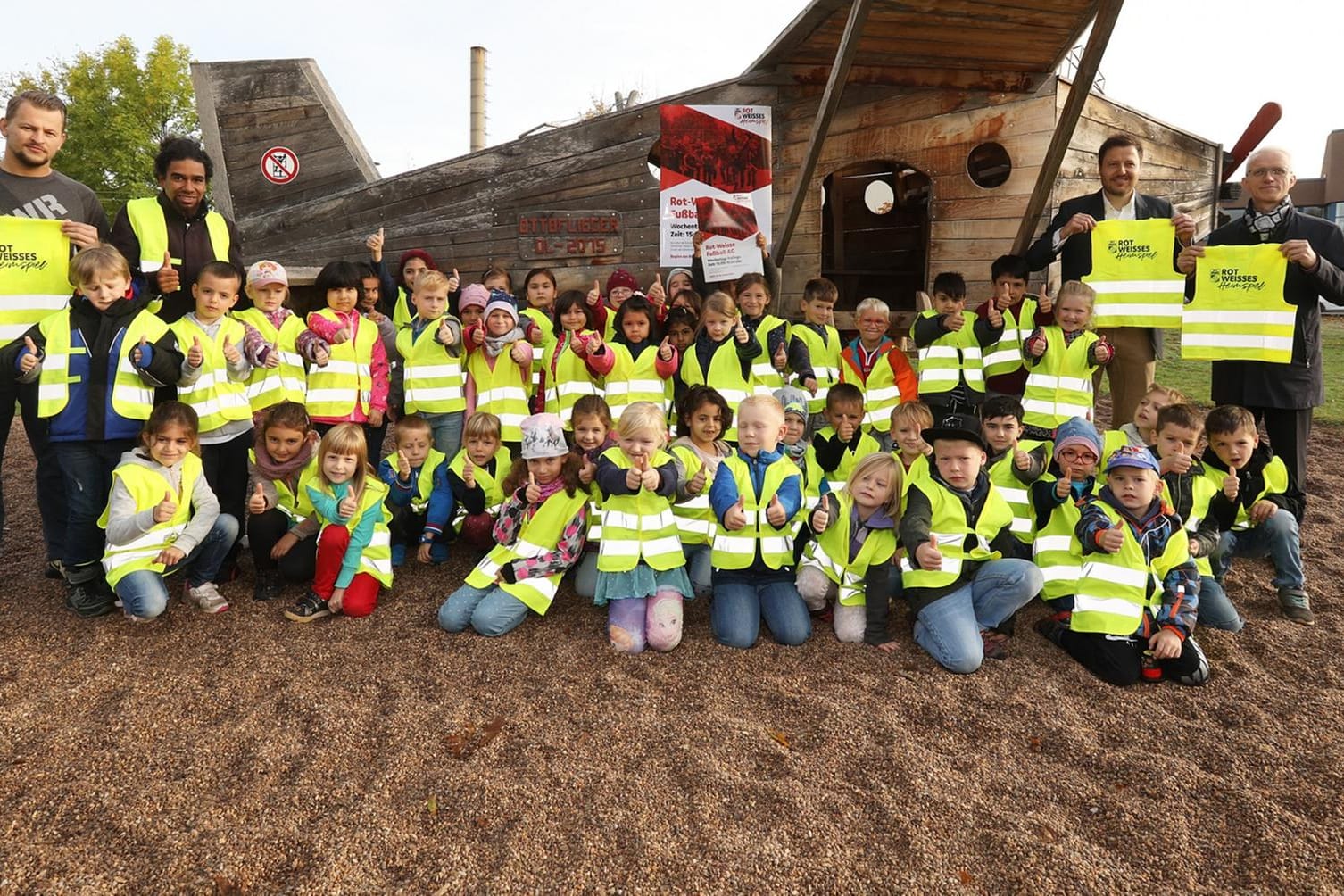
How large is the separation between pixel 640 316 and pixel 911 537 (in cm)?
244

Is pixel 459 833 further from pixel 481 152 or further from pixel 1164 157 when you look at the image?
pixel 1164 157

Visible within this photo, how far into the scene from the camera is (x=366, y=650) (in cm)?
369

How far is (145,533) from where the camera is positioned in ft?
12.7

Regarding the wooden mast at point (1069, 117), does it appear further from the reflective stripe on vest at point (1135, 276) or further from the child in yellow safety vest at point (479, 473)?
the child in yellow safety vest at point (479, 473)

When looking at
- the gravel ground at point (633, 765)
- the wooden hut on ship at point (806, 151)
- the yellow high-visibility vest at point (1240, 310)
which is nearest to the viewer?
the gravel ground at point (633, 765)

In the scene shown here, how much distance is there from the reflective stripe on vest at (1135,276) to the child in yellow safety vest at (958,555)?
2.00 meters

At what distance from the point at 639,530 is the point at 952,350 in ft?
9.38

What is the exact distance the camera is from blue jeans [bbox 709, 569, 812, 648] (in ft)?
12.4

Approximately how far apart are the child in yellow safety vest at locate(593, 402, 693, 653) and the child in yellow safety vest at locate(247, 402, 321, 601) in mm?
1789

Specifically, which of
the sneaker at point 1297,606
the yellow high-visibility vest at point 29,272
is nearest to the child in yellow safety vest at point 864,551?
the sneaker at point 1297,606

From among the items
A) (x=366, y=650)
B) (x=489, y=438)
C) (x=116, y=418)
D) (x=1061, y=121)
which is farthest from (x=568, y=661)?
(x=1061, y=121)

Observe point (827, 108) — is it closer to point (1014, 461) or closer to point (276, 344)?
point (1014, 461)

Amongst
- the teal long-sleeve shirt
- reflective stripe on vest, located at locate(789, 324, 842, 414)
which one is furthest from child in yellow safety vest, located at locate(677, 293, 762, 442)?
the teal long-sleeve shirt

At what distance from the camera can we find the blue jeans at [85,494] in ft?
13.0
